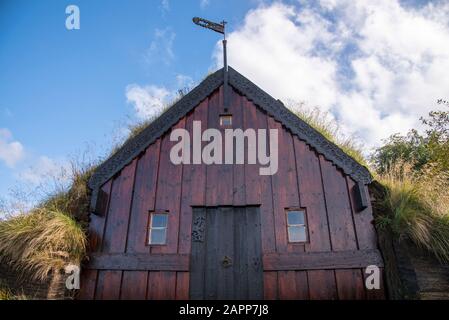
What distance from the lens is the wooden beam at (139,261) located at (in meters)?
6.04

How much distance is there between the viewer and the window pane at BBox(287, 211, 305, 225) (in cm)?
636

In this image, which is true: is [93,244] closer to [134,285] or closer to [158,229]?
[134,285]

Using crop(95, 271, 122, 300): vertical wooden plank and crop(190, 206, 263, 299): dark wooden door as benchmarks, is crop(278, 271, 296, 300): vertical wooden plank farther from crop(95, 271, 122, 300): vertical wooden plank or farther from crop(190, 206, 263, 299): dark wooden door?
crop(95, 271, 122, 300): vertical wooden plank

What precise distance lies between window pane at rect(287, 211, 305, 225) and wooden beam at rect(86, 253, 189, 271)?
7.81 feet

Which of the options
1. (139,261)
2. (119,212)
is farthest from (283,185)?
(119,212)

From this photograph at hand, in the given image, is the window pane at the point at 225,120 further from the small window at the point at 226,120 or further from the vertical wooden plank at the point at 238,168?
the vertical wooden plank at the point at 238,168

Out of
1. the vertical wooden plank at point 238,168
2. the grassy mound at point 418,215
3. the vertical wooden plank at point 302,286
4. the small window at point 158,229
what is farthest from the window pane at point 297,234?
the small window at point 158,229

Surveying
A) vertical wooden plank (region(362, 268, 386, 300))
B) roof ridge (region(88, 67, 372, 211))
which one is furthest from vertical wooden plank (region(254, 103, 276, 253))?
vertical wooden plank (region(362, 268, 386, 300))

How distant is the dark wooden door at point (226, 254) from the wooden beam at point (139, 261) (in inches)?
11.6

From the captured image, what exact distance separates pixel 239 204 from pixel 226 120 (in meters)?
2.33

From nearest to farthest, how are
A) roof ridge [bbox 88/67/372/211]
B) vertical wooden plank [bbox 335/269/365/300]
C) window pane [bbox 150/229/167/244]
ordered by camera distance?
vertical wooden plank [bbox 335/269/365/300]
window pane [bbox 150/229/167/244]
roof ridge [bbox 88/67/372/211]
